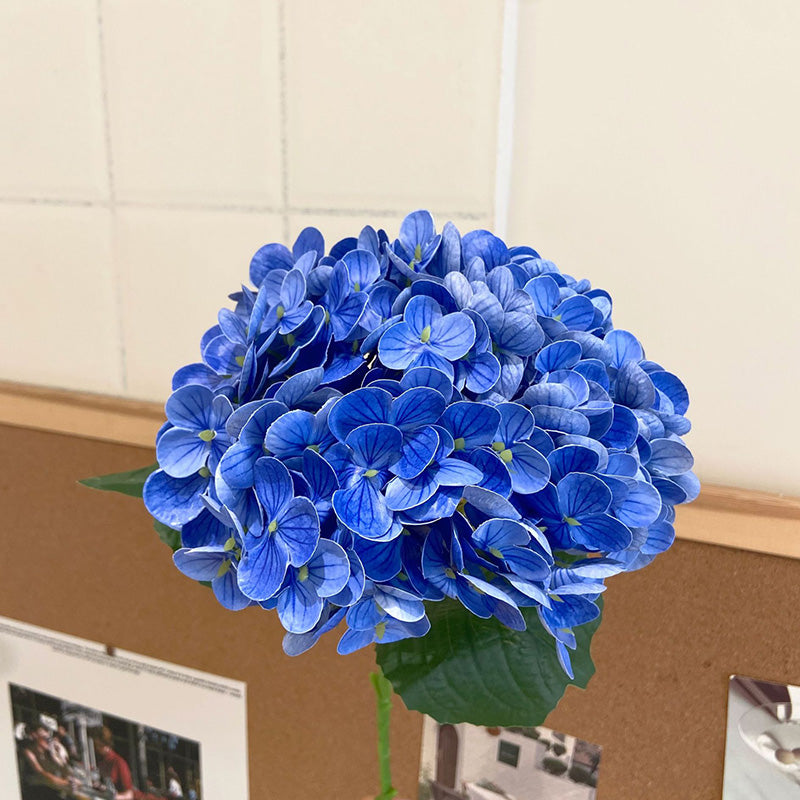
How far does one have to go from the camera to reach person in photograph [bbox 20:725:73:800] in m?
0.85

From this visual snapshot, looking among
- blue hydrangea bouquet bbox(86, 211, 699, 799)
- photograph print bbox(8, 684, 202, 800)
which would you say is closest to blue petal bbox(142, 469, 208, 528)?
blue hydrangea bouquet bbox(86, 211, 699, 799)

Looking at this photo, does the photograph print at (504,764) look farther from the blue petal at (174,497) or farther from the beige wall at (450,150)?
the blue petal at (174,497)

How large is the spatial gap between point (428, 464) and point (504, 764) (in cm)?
46

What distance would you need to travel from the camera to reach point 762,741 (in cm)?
57

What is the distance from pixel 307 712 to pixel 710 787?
37cm

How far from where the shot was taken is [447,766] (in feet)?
2.20

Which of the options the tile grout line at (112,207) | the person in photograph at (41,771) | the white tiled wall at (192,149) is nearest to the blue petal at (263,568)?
the white tiled wall at (192,149)

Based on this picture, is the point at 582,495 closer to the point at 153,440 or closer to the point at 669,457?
the point at 669,457

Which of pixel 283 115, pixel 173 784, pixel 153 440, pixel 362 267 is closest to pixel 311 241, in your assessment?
pixel 362 267

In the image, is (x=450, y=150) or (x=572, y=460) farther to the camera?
(x=450, y=150)

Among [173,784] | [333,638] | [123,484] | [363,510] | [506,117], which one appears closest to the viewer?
[363,510]

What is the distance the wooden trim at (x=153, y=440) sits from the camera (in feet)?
1.71

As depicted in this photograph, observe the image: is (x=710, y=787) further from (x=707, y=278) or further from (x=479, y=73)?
(x=479, y=73)

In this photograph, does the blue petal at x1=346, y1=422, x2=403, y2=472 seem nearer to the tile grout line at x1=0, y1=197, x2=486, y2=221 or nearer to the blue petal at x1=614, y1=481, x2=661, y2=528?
the blue petal at x1=614, y1=481, x2=661, y2=528
